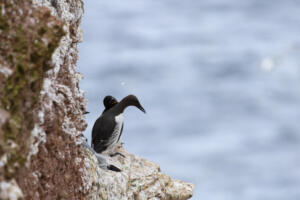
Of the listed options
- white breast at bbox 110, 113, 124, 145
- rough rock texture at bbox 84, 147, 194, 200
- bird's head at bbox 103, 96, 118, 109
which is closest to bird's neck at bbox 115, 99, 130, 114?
white breast at bbox 110, 113, 124, 145

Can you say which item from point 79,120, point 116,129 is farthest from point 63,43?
point 116,129

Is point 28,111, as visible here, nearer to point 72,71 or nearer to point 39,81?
point 39,81

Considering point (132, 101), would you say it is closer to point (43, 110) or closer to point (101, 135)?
point (101, 135)

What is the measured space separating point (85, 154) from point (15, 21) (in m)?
4.66

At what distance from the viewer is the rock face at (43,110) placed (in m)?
5.92

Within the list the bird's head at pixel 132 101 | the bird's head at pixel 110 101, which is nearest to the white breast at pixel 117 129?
the bird's head at pixel 132 101

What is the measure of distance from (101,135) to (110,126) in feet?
1.17

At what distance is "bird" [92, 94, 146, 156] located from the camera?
47.5ft

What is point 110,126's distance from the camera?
14.6 m

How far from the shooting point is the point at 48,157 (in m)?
7.98

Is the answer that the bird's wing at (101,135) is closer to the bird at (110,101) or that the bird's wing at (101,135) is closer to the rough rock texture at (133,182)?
the rough rock texture at (133,182)

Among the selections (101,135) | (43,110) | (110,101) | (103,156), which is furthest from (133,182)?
(43,110)

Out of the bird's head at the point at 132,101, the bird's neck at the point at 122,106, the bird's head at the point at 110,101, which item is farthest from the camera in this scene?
the bird's head at the point at 110,101

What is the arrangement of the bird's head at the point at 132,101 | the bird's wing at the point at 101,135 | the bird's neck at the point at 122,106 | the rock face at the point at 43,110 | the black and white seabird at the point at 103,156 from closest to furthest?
the rock face at the point at 43,110
the black and white seabird at the point at 103,156
the bird's wing at the point at 101,135
the bird's head at the point at 132,101
the bird's neck at the point at 122,106
